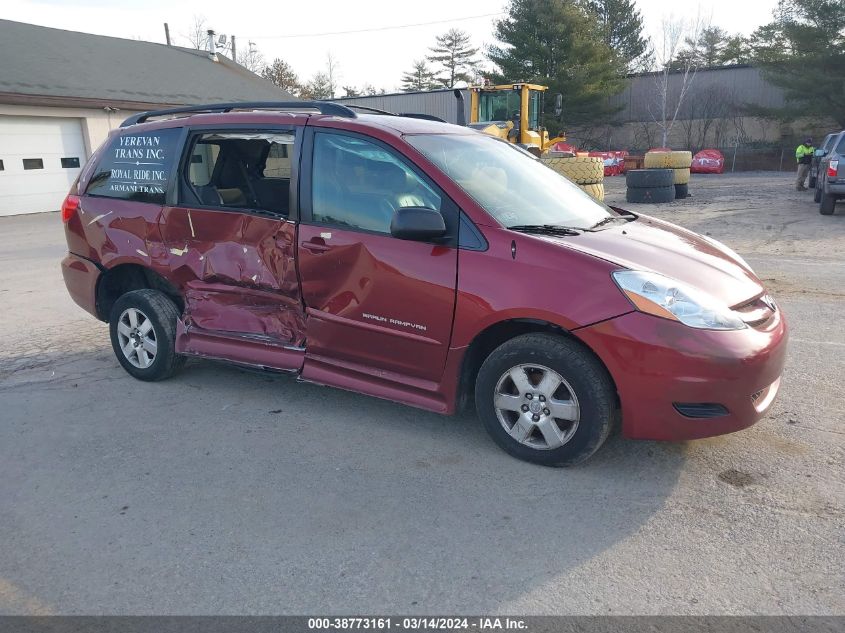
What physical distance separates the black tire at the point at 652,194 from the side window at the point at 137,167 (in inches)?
571

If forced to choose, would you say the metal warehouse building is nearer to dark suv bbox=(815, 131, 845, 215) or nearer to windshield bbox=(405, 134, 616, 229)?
dark suv bbox=(815, 131, 845, 215)

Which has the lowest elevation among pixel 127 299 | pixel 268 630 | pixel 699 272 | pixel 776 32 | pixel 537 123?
pixel 268 630

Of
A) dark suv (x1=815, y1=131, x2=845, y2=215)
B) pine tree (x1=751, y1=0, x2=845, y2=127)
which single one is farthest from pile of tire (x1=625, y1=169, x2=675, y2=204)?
pine tree (x1=751, y1=0, x2=845, y2=127)

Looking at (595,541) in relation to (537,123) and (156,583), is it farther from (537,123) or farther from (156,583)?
(537,123)

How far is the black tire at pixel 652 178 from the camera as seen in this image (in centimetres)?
1689

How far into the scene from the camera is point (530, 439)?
3.65 m

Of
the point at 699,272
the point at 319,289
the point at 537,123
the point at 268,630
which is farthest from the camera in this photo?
the point at 537,123

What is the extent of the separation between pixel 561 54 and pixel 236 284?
1571 inches

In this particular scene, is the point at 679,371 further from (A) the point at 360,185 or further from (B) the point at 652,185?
(B) the point at 652,185

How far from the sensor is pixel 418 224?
364 centimetres

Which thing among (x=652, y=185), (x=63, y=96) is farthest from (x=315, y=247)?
(x=63, y=96)

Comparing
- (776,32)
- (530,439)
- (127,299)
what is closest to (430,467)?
(530,439)

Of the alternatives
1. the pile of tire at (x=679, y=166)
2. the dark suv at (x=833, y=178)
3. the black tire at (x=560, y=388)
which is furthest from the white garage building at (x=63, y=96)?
the dark suv at (x=833, y=178)

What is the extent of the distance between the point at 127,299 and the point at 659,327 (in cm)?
378
